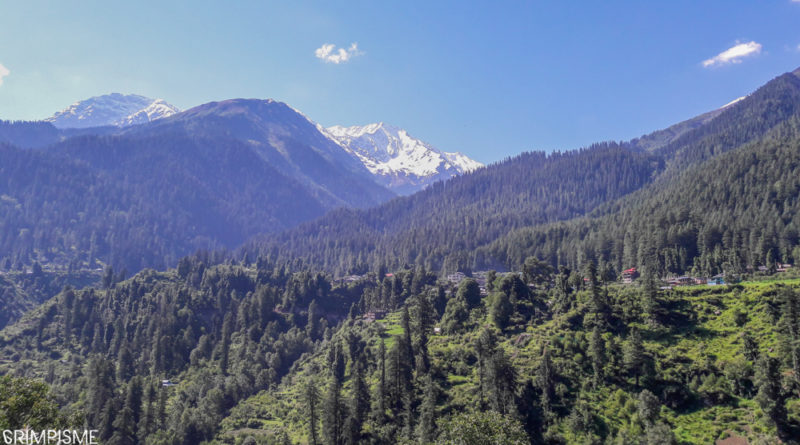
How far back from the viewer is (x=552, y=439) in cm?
8175

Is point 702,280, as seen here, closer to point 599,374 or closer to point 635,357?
point 635,357

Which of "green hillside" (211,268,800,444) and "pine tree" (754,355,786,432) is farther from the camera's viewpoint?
"green hillside" (211,268,800,444)

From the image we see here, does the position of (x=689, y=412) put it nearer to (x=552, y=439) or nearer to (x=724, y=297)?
(x=552, y=439)

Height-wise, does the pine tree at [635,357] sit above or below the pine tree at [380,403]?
above

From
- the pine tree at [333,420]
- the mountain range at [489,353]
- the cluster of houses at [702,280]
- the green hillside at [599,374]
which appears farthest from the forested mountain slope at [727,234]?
the pine tree at [333,420]

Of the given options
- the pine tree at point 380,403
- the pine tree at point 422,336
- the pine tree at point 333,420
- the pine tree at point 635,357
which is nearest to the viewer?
the pine tree at point 635,357

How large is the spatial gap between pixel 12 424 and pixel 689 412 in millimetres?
97609

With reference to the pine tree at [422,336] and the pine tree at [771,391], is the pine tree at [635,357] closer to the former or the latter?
the pine tree at [771,391]

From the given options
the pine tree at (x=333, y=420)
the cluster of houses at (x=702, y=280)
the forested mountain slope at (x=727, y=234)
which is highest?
the forested mountain slope at (x=727, y=234)

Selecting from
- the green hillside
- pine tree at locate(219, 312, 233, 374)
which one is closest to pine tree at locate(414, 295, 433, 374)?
the green hillside

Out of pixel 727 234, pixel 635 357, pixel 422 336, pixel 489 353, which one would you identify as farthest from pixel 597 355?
pixel 727 234

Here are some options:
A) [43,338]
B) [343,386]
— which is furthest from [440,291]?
[43,338]

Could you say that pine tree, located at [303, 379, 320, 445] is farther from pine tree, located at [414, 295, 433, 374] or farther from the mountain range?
pine tree, located at [414, 295, 433, 374]

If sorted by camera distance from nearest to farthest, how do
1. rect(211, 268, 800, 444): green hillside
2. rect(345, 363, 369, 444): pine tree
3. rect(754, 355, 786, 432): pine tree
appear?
rect(754, 355, 786, 432): pine tree < rect(211, 268, 800, 444): green hillside < rect(345, 363, 369, 444): pine tree
